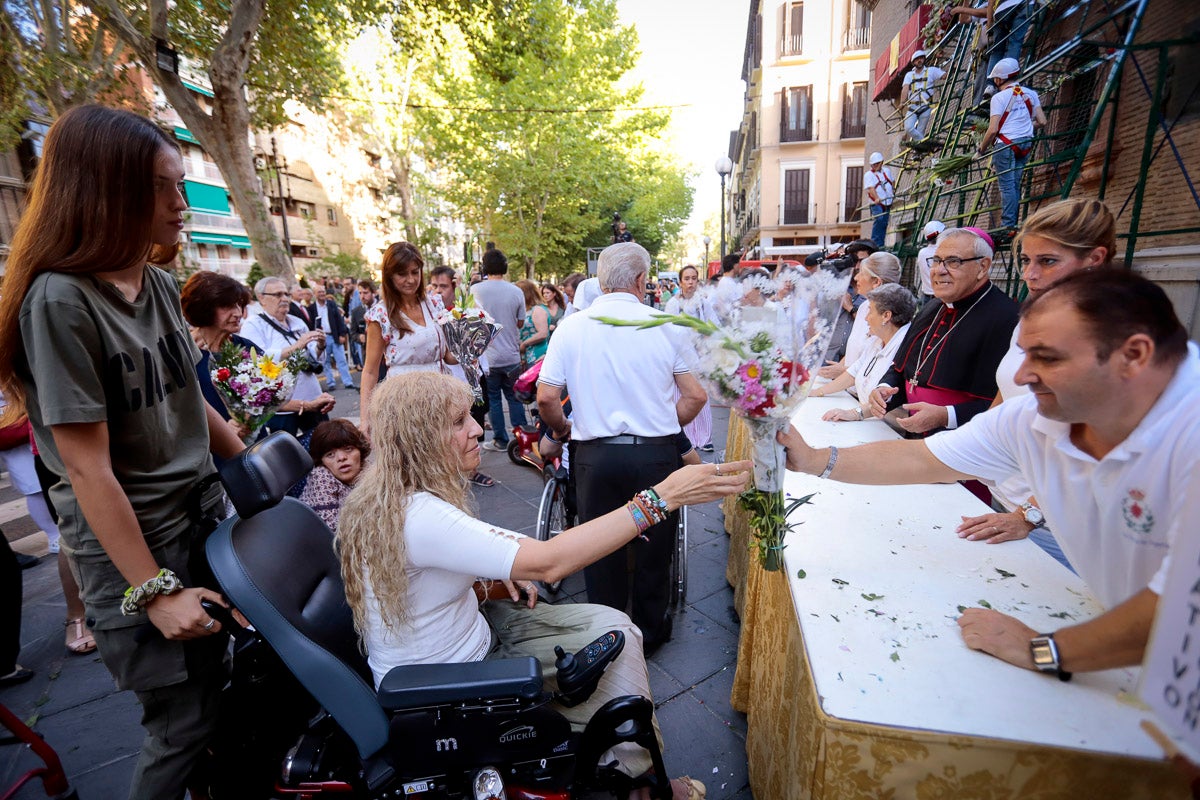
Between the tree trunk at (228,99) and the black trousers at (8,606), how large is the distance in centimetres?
770

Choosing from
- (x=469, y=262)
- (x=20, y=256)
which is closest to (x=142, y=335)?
(x=20, y=256)

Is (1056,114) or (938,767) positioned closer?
(938,767)

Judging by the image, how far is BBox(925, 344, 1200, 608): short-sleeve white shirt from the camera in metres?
1.12

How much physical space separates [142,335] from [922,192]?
11.0 meters

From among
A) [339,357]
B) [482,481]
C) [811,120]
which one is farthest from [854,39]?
[482,481]

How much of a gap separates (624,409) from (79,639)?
3.33m

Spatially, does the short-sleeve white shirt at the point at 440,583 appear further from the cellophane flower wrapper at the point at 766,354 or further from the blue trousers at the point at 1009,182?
the blue trousers at the point at 1009,182

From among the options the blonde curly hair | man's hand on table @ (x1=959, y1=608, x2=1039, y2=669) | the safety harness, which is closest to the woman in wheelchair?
the blonde curly hair

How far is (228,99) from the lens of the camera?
7.70 meters

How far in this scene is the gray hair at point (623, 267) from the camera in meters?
2.68

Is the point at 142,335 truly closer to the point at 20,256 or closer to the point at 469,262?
the point at 20,256

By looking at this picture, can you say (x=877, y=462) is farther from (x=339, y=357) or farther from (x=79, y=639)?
(x=339, y=357)

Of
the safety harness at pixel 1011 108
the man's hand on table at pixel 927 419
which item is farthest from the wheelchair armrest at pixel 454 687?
the safety harness at pixel 1011 108

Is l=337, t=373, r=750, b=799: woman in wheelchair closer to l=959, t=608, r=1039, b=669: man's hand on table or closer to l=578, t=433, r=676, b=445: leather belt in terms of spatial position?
l=959, t=608, r=1039, b=669: man's hand on table
